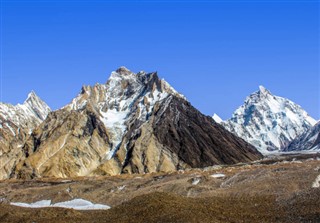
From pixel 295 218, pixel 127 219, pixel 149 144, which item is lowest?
pixel 295 218

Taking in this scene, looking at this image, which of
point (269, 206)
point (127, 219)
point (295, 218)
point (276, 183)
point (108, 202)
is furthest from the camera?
point (108, 202)

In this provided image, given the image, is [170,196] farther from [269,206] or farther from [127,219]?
[269,206]

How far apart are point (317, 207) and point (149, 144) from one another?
6137 inches

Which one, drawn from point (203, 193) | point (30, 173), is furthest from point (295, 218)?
point (30, 173)

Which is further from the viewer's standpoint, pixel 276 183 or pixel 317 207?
pixel 276 183

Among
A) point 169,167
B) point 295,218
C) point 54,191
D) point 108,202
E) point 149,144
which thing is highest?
point 149,144

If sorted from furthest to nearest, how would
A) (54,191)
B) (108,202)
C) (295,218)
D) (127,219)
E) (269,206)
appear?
(54,191) < (108,202) < (269,206) < (127,219) < (295,218)

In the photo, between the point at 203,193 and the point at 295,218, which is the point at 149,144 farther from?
the point at 295,218

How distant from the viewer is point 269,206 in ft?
141

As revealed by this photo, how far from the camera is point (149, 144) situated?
193625mm

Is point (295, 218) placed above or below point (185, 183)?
below

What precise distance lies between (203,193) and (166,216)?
23.6m

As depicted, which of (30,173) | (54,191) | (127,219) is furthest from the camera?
(30,173)

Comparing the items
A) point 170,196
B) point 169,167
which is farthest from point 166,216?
point 169,167
